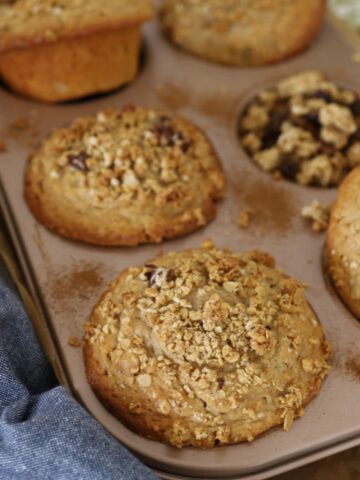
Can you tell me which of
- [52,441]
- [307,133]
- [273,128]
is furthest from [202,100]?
[52,441]

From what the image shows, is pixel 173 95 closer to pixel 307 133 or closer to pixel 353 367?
pixel 307 133

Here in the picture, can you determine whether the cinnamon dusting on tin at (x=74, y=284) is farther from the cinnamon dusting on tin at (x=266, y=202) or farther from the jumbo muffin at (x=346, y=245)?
the jumbo muffin at (x=346, y=245)

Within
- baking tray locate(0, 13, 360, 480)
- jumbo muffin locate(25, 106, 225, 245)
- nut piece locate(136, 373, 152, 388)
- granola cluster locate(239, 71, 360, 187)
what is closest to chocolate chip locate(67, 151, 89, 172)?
jumbo muffin locate(25, 106, 225, 245)

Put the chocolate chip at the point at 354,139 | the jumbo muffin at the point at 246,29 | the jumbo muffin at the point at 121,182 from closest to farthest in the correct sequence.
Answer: the jumbo muffin at the point at 121,182
the chocolate chip at the point at 354,139
the jumbo muffin at the point at 246,29

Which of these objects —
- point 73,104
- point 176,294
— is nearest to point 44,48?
point 73,104

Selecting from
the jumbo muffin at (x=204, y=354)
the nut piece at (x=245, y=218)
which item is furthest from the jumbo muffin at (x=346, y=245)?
the nut piece at (x=245, y=218)

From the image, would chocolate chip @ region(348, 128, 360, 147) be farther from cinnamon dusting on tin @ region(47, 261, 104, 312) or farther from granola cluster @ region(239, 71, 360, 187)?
cinnamon dusting on tin @ region(47, 261, 104, 312)
